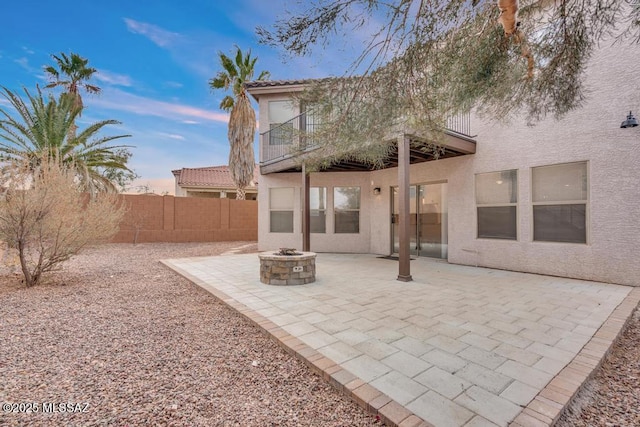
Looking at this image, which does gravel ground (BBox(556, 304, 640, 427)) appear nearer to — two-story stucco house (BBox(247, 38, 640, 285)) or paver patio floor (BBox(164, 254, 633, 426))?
paver patio floor (BBox(164, 254, 633, 426))

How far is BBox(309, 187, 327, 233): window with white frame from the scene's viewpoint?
34.4ft

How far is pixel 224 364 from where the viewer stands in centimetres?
281

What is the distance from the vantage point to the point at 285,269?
562 centimetres

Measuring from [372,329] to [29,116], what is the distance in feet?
43.6

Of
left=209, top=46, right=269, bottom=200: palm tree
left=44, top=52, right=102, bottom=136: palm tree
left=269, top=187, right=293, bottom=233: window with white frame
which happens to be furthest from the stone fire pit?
left=44, top=52, right=102, bottom=136: palm tree

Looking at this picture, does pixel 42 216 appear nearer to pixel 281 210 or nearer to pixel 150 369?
pixel 150 369

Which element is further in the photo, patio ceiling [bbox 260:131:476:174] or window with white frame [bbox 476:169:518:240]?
window with white frame [bbox 476:169:518:240]

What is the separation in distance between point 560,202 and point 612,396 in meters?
4.99

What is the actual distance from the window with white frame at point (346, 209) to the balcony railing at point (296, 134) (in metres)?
2.39

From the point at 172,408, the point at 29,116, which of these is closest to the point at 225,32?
the point at 172,408

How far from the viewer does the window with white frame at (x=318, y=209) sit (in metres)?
10.5

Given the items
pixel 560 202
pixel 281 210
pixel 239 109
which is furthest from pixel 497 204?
pixel 239 109

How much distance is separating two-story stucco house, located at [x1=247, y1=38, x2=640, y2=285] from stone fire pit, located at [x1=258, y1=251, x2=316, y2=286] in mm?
2000

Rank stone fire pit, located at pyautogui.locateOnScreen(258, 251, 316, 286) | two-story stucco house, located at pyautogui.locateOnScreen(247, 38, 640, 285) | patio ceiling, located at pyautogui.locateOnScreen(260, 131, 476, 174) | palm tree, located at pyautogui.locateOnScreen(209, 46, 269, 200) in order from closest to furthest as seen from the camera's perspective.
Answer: two-story stucco house, located at pyautogui.locateOnScreen(247, 38, 640, 285) → stone fire pit, located at pyautogui.locateOnScreen(258, 251, 316, 286) → patio ceiling, located at pyautogui.locateOnScreen(260, 131, 476, 174) → palm tree, located at pyautogui.locateOnScreen(209, 46, 269, 200)
